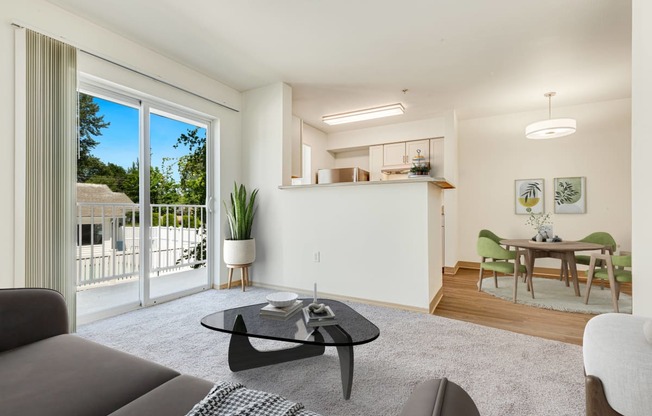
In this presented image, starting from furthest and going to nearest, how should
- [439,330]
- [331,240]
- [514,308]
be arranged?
[331,240]
[514,308]
[439,330]

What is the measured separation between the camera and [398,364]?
1.92 m

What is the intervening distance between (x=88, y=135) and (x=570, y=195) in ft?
20.7

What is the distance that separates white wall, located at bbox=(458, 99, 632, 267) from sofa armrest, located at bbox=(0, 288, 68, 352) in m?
5.45

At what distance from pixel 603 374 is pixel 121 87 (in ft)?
12.5

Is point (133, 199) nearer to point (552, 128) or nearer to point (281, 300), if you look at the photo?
point (281, 300)

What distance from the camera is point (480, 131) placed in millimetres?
5270

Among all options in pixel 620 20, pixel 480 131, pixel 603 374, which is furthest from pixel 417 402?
pixel 480 131

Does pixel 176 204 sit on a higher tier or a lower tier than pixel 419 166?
lower

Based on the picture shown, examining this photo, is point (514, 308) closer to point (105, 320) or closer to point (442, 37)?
point (442, 37)

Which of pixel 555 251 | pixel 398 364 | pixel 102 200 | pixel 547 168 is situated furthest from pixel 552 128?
pixel 102 200

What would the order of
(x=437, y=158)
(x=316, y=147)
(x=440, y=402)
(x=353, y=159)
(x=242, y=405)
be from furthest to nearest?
(x=353, y=159)
(x=316, y=147)
(x=437, y=158)
(x=242, y=405)
(x=440, y=402)

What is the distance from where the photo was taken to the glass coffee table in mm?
1511

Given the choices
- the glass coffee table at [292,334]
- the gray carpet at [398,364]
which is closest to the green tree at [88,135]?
the gray carpet at [398,364]

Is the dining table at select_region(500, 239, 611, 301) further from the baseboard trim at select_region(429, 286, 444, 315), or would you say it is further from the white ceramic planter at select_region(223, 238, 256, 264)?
the white ceramic planter at select_region(223, 238, 256, 264)
